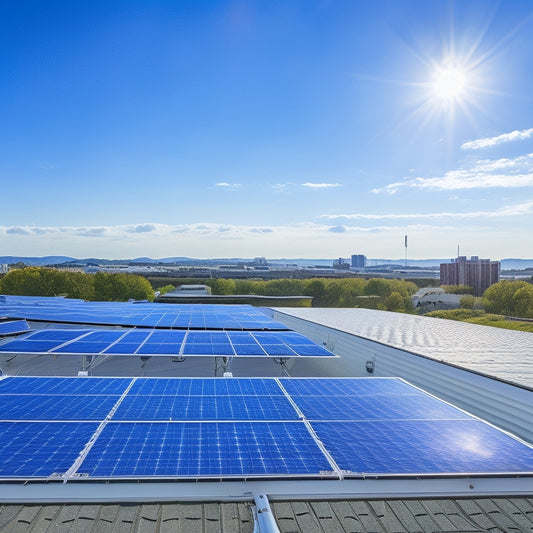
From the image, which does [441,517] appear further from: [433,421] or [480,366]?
[480,366]

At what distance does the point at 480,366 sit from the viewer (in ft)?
34.1

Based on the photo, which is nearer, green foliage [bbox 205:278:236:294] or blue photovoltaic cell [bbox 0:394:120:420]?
blue photovoltaic cell [bbox 0:394:120:420]

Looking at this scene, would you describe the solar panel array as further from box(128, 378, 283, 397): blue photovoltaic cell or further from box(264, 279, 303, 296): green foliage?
box(264, 279, 303, 296): green foliage

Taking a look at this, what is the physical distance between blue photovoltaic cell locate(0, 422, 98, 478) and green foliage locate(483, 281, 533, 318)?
71.6 m

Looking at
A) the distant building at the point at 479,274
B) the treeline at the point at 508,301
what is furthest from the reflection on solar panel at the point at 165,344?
the distant building at the point at 479,274

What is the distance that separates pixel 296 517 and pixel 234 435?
1.32 meters

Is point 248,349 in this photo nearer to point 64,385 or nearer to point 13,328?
point 64,385

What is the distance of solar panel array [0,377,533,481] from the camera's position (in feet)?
13.9

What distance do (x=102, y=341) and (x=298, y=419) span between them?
7.97 metres

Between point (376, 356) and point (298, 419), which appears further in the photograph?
point (376, 356)

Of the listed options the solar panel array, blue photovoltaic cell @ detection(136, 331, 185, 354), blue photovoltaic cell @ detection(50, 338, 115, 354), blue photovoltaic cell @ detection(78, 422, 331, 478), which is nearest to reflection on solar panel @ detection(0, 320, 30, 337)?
blue photovoltaic cell @ detection(50, 338, 115, 354)

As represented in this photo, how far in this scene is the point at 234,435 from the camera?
4926mm

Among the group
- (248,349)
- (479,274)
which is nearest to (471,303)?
(479,274)

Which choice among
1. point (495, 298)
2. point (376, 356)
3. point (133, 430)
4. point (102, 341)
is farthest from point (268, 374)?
point (495, 298)
